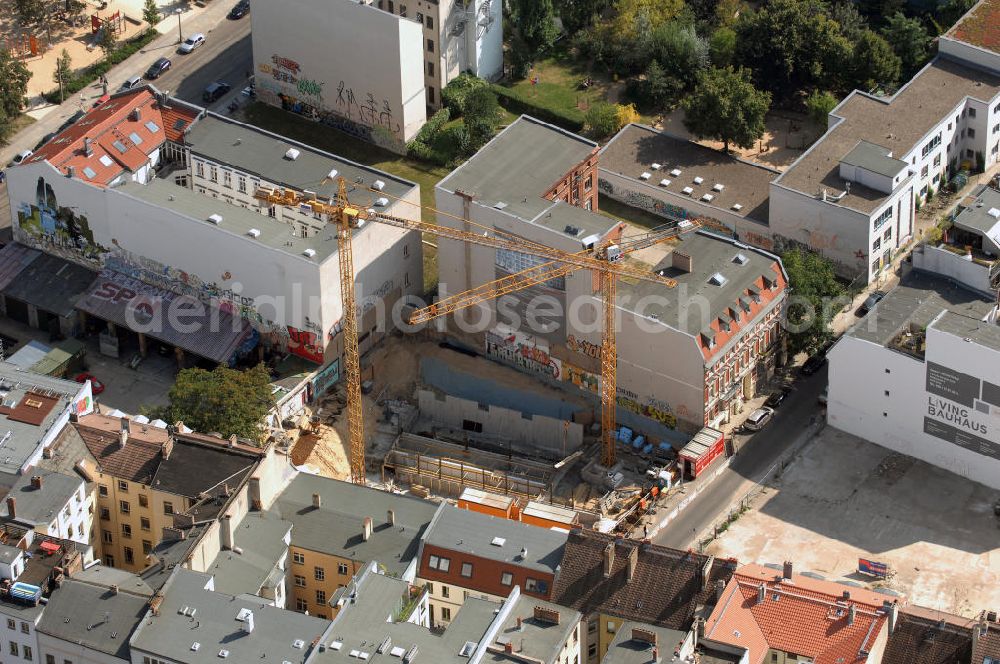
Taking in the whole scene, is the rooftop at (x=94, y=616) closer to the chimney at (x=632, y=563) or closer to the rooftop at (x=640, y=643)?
the rooftop at (x=640, y=643)

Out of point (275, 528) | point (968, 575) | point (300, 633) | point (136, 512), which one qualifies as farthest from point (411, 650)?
point (968, 575)

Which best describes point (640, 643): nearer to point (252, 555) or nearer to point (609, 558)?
point (609, 558)

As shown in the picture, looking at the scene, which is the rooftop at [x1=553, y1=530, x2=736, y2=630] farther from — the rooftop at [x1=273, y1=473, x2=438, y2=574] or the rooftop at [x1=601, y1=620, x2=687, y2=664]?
the rooftop at [x1=273, y1=473, x2=438, y2=574]

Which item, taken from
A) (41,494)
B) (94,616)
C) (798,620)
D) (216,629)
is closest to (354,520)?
(216,629)

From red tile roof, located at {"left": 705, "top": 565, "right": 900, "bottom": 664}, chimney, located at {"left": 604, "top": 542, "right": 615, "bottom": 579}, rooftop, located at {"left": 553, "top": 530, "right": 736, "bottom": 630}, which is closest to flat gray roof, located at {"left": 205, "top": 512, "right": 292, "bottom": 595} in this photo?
rooftop, located at {"left": 553, "top": 530, "right": 736, "bottom": 630}

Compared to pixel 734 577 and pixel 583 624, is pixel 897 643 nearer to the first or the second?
pixel 734 577

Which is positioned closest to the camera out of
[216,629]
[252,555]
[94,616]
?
[216,629]

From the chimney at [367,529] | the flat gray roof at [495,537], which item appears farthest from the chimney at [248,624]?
the flat gray roof at [495,537]
